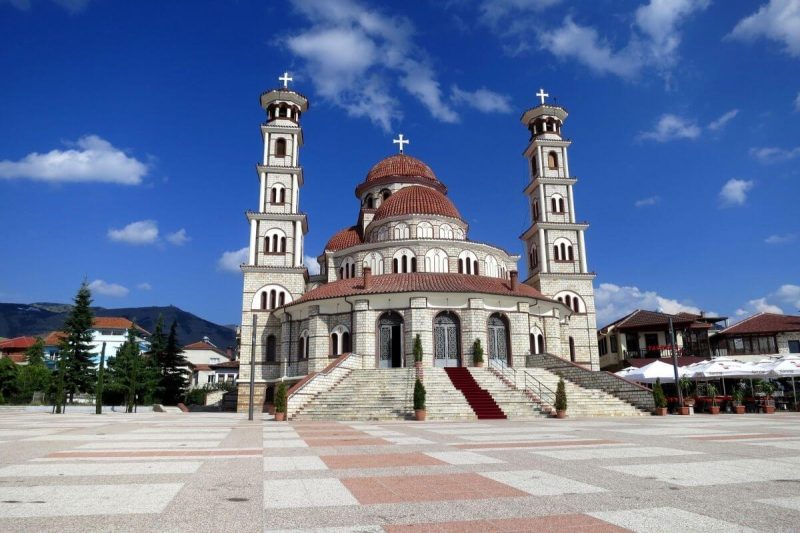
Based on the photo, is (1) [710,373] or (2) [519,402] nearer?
(2) [519,402]

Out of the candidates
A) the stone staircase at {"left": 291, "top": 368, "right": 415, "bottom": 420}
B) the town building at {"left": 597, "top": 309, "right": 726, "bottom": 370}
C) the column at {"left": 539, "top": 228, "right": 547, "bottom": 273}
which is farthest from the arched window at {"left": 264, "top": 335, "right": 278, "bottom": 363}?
the town building at {"left": 597, "top": 309, "right": 726, "bottom": 370}

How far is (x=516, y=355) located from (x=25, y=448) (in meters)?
25.7

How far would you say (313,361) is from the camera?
108ft

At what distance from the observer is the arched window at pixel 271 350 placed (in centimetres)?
3900

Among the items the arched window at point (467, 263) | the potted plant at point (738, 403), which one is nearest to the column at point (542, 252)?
the arched window at point (467, 263)

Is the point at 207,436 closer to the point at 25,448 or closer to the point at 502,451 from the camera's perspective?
the point at 25,448

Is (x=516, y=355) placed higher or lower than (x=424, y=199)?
lower

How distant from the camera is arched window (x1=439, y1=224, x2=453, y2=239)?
3964cm

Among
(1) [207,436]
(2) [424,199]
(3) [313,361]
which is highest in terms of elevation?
(2) [424,199]

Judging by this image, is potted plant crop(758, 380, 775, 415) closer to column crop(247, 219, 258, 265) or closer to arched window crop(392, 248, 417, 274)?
arched window crop(392, 248, 417, 274)

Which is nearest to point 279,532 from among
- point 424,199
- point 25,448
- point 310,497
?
point 310,497

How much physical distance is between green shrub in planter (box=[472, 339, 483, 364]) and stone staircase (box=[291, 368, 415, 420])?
4588mm

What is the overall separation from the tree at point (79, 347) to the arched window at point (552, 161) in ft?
135

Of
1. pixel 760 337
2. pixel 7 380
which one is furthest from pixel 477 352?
pixel 7 380
